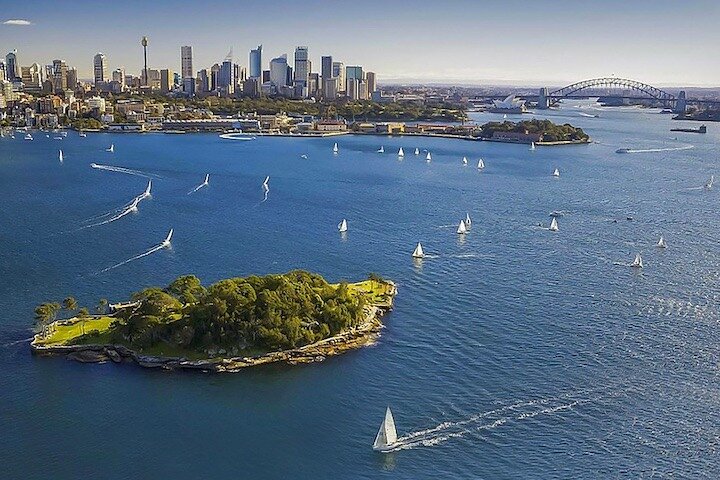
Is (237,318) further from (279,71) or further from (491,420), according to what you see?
(279,71)

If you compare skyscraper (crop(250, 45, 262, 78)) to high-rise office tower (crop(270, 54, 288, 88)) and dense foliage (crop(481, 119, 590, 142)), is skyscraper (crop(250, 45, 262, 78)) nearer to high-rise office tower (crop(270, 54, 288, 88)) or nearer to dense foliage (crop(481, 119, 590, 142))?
high-rise office tower (crop(270, 54, 288, 88))

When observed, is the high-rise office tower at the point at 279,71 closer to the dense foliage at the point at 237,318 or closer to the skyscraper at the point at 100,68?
the skyscraper at the point at 100,68

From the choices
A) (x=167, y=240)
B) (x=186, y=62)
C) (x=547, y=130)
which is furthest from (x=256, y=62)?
(x=167, y=240)

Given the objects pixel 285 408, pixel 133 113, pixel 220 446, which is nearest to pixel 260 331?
pixel 285 408

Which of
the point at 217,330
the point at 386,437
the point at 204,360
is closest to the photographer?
the point at 386,437

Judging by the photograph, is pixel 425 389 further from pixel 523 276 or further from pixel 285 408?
pixel 523 276

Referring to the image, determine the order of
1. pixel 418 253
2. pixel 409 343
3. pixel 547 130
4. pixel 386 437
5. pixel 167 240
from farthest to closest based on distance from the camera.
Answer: pixel 547 130 < pixel 167 240 < pixel 418 253 < pixel 409 343 < pixel 386 437
